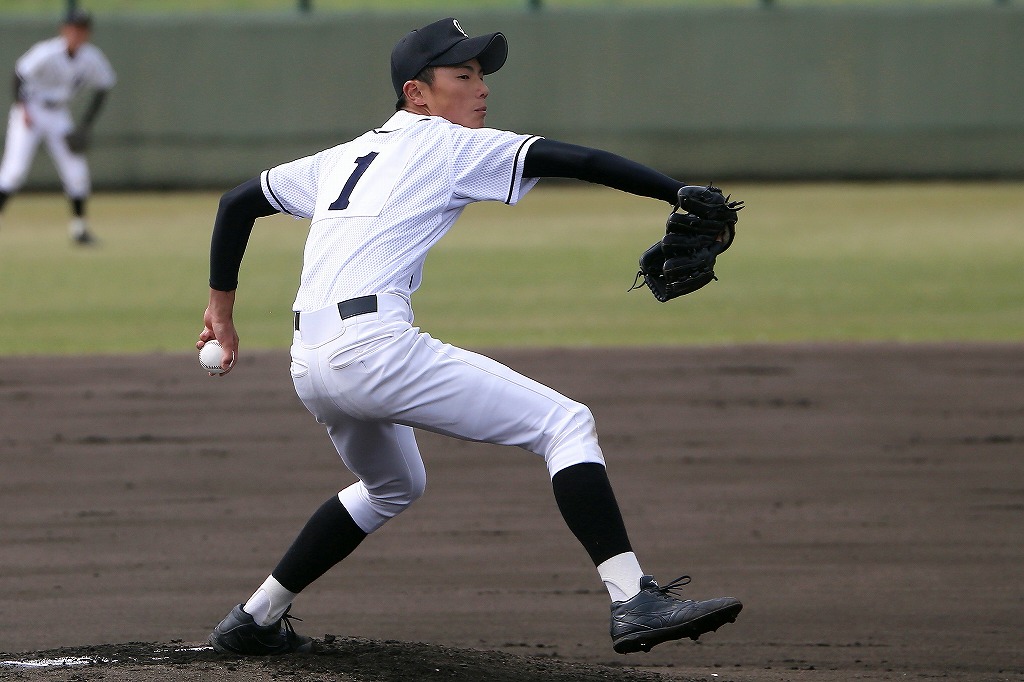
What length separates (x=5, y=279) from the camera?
39.8 ft

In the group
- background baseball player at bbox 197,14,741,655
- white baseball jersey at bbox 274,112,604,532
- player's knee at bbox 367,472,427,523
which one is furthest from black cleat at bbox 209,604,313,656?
white baseball jersey at bbox 274,112,604,532

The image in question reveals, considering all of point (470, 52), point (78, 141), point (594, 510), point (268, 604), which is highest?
point (470, 52)

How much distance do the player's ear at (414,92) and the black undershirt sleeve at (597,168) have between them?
395 mm

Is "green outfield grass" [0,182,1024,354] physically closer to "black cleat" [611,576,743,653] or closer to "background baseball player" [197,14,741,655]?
"background baseball player" [197,14,741,655]

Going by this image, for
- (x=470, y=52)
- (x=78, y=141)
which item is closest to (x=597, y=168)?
(x=470, y=52)

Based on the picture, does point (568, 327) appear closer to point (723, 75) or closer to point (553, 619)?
point (553, 619)

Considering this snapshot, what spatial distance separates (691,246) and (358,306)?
84 cm

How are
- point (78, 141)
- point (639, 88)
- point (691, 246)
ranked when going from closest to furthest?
point (691, 246) < point (78, 141) < point (639, 88)

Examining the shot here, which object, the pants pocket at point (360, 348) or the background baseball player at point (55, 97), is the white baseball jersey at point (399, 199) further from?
the background baseball player at point (55, 97)

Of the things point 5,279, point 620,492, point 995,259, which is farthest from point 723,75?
point 620,492

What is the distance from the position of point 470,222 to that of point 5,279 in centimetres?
551

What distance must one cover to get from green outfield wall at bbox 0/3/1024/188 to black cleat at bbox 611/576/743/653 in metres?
15.2

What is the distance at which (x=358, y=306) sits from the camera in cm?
346

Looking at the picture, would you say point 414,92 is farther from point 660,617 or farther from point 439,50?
point 660,617
